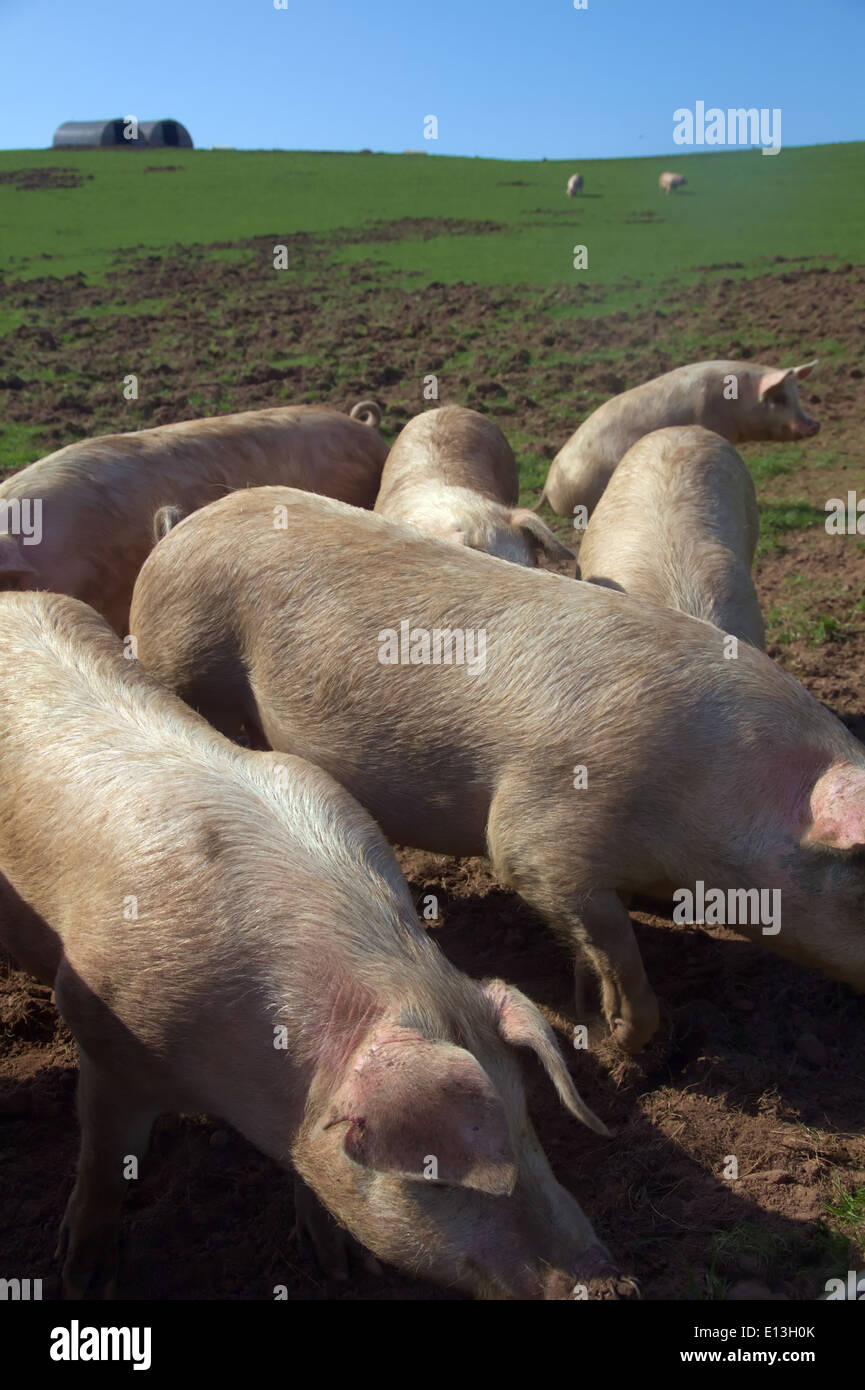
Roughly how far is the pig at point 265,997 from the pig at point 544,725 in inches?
22.0

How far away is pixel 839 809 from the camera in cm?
336

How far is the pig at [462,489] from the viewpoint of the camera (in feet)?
17.4

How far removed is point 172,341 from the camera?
17516 millimetres

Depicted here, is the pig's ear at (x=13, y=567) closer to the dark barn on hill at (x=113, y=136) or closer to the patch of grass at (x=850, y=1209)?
the patch of grass at (x=850, y=1209)

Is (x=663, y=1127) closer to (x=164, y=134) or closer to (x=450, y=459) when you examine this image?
(x=450, y=459)

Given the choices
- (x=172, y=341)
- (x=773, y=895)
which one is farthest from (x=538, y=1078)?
(x=172, y=341)

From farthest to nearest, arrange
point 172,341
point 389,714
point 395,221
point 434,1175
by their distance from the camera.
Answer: point 395,221
point 172,341
point 389,714
point 434,1175
